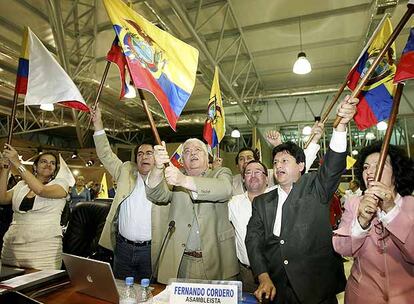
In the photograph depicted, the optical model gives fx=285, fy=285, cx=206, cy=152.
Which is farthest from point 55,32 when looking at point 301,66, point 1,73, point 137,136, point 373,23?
point 137,136

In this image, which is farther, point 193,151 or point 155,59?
point 193,151

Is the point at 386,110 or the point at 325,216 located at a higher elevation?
the point at 386,110

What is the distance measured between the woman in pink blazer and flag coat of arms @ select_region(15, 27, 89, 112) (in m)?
1.88

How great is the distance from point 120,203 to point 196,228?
79cm

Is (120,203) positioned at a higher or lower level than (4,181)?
lower

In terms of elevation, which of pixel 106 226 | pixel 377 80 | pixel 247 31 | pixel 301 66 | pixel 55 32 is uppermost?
pixel 247 31

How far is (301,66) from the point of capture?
4730 millimetres

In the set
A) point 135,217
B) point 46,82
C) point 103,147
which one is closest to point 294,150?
point 135,217

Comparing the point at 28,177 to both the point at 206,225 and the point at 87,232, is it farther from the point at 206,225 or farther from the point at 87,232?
the point at 206,225

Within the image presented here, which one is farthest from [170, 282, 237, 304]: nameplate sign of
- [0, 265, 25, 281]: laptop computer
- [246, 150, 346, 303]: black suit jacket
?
[0, 265, 25, 281]: laptop computer

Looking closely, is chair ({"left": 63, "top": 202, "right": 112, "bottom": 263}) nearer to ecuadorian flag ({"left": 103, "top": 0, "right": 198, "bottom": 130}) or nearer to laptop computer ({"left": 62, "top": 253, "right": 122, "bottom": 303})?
laptop computer ({"left": 62, "top": 253, "right": 122, "bottom": 303})

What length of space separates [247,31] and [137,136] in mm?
8731

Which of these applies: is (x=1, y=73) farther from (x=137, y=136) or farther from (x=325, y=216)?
(x=325, y=216)

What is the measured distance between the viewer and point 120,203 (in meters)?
2.30
